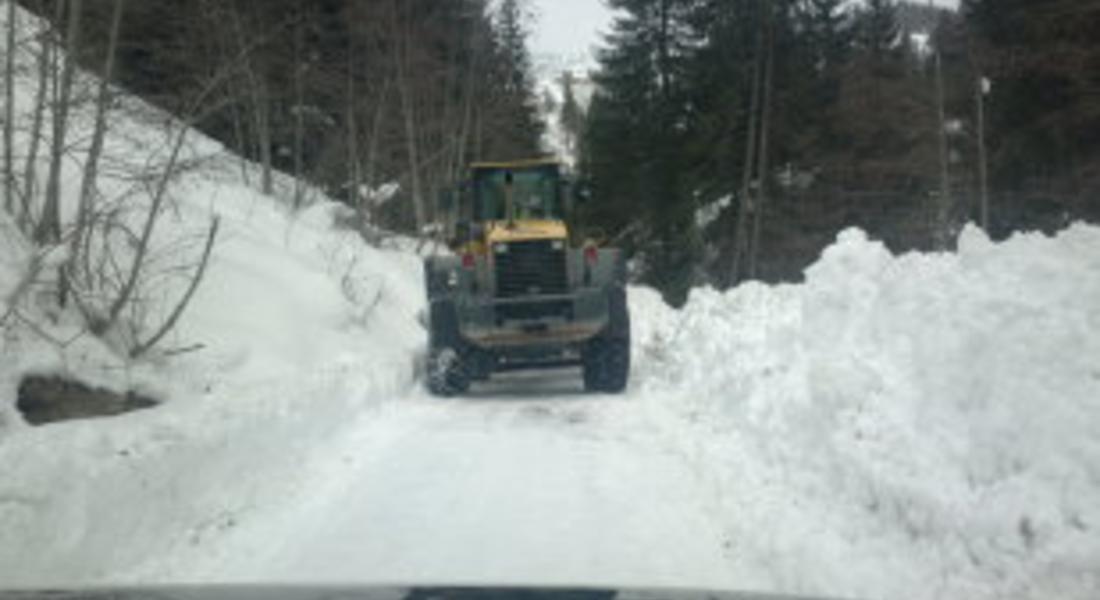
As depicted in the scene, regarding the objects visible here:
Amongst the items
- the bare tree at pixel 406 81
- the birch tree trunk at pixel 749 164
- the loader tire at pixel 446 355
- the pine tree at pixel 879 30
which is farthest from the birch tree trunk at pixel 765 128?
the loader tire at pixel 446 355

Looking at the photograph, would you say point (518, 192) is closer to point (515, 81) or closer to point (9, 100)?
point (9, 100)

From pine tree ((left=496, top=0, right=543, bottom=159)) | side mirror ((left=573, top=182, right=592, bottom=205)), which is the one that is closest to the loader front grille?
side mirror ((left=573, top=182, right=592, bottom=205))

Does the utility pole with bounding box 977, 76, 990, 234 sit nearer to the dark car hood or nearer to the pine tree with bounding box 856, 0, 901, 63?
the pine tree with bounding box 856, 0, 901, 63

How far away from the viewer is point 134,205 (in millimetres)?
16406

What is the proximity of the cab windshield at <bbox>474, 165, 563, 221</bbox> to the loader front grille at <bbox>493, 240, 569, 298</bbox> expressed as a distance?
68.9 inches

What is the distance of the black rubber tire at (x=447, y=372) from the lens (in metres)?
17.8

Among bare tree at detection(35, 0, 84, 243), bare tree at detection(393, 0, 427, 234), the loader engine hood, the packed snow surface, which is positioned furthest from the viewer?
bare tree at detection(393, 0, 427, 234)

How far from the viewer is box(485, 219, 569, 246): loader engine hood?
58.5 feet

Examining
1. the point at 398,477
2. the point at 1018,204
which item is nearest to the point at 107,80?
the point at 398,477

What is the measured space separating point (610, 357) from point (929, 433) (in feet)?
30.4

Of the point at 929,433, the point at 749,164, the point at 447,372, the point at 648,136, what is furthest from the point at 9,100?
the point at 648,136

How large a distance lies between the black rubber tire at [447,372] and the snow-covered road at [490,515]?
302cm

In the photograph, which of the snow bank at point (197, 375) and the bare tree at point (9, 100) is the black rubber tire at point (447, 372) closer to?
the snow bank at point (197, 375)

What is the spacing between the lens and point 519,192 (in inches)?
769
